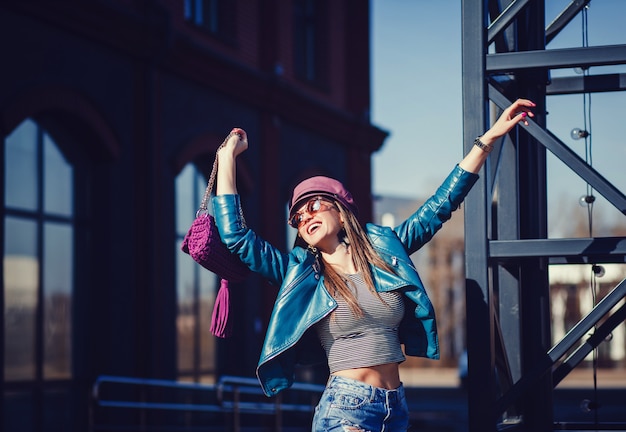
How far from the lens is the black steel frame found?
5199mm

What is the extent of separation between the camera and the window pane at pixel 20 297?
35.7ft

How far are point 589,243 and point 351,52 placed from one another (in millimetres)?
15070

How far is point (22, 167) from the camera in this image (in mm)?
11234

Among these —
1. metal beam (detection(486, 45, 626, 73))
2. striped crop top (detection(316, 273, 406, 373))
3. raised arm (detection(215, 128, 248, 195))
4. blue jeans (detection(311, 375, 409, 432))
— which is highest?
metal beam (detection(486, 45, 626, 73))

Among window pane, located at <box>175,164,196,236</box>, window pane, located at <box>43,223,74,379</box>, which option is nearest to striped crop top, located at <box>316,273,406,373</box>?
window pane, located at <box>43,223,74,379</box>

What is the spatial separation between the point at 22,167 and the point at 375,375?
7.60 meters

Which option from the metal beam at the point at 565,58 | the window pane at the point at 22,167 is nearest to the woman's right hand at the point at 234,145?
the metal beam at the point at 565,58

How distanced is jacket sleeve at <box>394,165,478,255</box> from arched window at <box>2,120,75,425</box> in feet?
21.7

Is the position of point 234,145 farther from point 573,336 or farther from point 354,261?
point 573,336

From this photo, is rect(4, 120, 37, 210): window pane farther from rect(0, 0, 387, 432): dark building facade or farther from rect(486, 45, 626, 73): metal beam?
rect(486, 45, 626, 73): metal beam

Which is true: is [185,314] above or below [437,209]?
below

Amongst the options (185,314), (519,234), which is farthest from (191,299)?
(519,234)

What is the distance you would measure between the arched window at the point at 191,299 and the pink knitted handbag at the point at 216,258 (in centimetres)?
912

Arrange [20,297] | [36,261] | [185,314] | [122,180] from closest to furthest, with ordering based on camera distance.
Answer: [20,297], [36,261], [122,180], [185,314]
